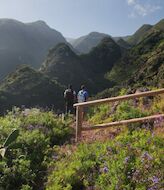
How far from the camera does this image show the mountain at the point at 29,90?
231 ft

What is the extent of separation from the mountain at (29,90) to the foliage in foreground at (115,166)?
59.5 m

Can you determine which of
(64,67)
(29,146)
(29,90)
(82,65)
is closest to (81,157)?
(29,146)

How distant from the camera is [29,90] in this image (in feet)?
241

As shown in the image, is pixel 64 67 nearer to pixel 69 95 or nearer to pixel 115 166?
pixel 69 95

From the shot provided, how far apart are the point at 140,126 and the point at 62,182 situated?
250cm

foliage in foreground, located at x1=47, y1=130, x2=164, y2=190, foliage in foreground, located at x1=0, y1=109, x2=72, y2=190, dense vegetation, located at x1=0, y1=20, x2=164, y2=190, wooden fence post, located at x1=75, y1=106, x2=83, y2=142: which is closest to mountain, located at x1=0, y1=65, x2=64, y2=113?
dense vegetation, located at x1=0, y1=20, x2=164, y2=190

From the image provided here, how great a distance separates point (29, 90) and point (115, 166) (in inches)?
2604

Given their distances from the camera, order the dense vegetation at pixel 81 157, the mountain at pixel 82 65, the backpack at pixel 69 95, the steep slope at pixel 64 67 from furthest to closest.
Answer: the mountain at pixel 82 65 < the steep slope at pixel 64 67 < the backpack at pixel 69 95 < the dense vegetation at pixel 81 157

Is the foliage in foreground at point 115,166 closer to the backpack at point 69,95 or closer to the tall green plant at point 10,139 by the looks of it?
the tall green plant at point 10,139

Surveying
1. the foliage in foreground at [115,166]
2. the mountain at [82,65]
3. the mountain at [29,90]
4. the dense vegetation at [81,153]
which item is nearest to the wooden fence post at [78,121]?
the dense vegetation at [81,153]

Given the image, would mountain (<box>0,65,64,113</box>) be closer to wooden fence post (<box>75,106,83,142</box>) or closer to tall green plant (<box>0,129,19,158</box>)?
wooden fence post (<box>75,106,83,142</box>)

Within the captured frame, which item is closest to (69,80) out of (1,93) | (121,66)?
(121,66)

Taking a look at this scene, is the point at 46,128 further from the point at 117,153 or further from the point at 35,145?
the point at 117,153

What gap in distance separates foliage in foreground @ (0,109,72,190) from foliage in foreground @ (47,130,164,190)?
64 cm
